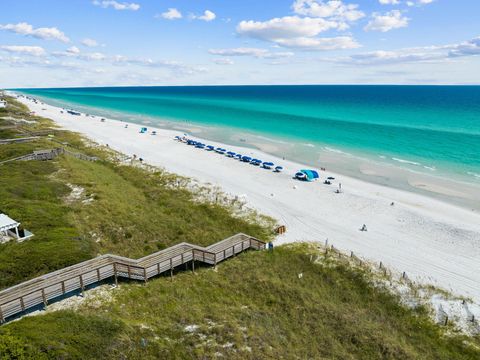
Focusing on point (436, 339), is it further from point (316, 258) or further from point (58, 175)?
point (58, 175)

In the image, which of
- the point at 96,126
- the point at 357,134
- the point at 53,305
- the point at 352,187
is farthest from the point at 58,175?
the point at 357,134

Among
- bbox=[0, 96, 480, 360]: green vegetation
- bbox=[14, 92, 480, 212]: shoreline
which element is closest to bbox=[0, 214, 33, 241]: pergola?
bbox=[0, 96, 480, 360]: green vegetation

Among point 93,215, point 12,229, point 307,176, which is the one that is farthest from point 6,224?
point 307,176

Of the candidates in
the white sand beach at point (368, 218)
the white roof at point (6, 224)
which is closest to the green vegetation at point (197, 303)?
the white roof at point (6, 224)

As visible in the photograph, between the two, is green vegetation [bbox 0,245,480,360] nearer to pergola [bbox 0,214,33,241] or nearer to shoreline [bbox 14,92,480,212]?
pergola [bbox 0,214,33,241]

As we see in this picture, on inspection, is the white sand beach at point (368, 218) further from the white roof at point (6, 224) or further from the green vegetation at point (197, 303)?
the white roof at point (6, 224)
